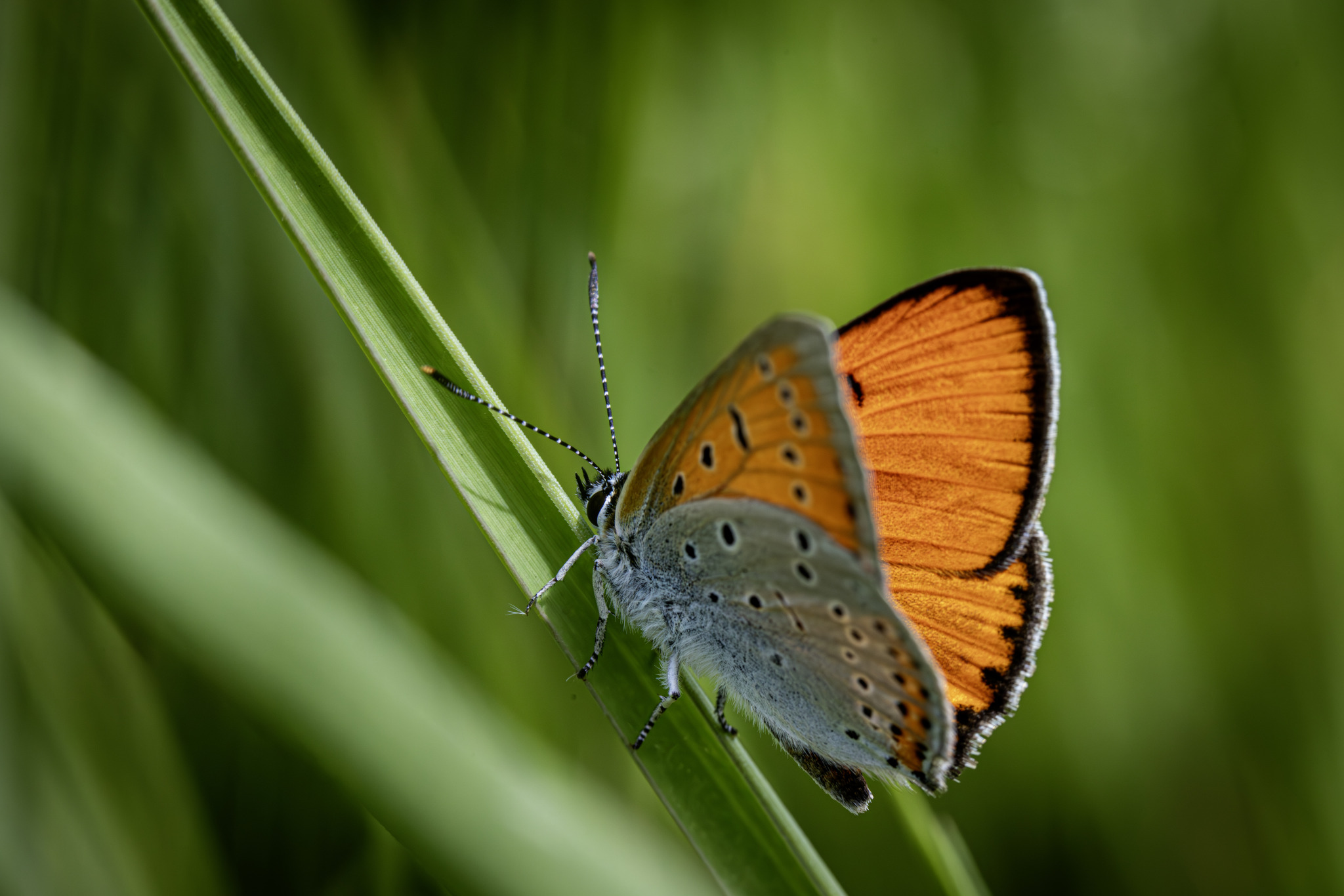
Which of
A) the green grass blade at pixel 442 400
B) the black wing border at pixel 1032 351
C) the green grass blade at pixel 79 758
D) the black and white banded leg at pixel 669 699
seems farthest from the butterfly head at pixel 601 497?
the green grass blade at pixel 79 758

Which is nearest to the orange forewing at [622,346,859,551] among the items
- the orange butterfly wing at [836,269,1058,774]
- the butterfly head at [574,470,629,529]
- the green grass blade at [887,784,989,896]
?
the butterfly head at [574,470,629,529]

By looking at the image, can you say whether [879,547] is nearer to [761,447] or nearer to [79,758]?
[761,447]

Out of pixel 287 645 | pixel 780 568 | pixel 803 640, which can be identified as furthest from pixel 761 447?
pixel 287 645

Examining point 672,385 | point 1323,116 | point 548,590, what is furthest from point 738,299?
point 1323,116

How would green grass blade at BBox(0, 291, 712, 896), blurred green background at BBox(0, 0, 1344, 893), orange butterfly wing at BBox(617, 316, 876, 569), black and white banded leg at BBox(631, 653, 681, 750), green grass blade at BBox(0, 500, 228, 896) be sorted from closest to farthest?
1. green grass blade at BBox(0, 291, 712, 896)
2. orange butterfly wing at BBox(617, 316, 876, 569)
3. black and white banded leg at BBox(631, 653, 681, 750)
4. green grass blade at BBox(0, 500, 228, 896)
5. blurred green background at BBox(0, 0, 1344, 893)

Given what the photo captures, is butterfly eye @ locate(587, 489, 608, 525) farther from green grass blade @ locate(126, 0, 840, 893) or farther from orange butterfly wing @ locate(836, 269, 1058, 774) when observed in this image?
orange butterfly wing @ locate(836, 269, 1058, 774)

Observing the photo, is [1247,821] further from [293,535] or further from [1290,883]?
[293,535]

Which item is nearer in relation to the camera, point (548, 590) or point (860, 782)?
point (548, 590)
